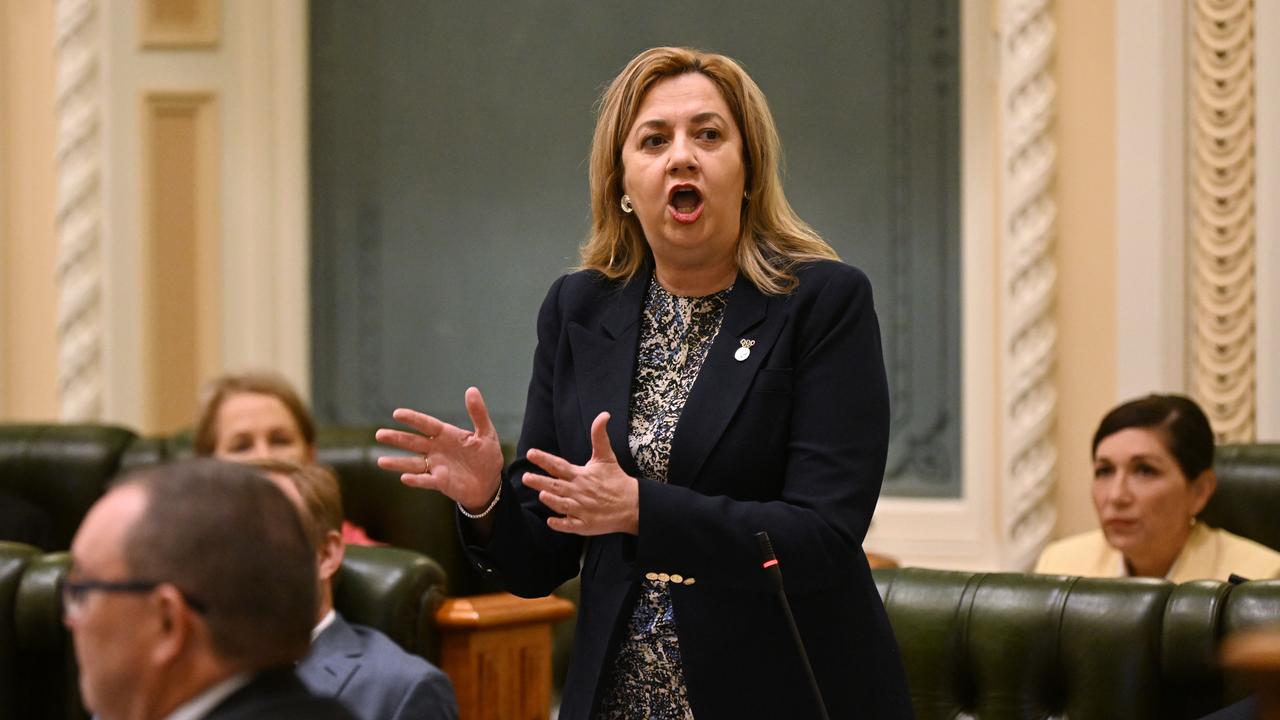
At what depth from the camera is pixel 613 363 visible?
6.59ft

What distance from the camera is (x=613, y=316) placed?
2074mm

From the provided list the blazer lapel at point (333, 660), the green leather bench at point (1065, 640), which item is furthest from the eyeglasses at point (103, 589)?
the green leather bench at point (1065, 640)

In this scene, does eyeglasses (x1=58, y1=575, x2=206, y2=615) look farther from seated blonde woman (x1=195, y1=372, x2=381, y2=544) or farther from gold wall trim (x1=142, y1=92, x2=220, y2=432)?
gold wall trim (x1=142, y1=92, x2=220, y2=432)

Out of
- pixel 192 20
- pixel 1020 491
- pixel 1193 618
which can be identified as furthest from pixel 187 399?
pixel 1193 618

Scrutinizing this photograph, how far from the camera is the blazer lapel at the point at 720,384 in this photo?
191cm

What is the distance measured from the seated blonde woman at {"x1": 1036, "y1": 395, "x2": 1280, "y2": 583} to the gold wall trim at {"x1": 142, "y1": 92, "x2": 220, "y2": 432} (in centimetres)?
353

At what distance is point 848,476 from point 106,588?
2.85 ft

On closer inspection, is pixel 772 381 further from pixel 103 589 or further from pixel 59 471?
pixel 59 471

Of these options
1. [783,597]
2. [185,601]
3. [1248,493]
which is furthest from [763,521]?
[1248,493]

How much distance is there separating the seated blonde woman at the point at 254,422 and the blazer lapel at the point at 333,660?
1219mm

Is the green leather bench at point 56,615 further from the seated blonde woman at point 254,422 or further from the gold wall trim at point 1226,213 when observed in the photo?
the gold wall trim at point 1226,213

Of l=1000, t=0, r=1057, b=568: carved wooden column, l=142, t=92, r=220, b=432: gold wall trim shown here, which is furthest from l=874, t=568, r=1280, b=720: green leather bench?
l=142, t=92, r=220, b=432: gold wall trim

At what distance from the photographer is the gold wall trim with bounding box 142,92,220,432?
598 centimetres

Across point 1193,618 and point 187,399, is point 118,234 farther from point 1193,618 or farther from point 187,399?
point 1193,618
